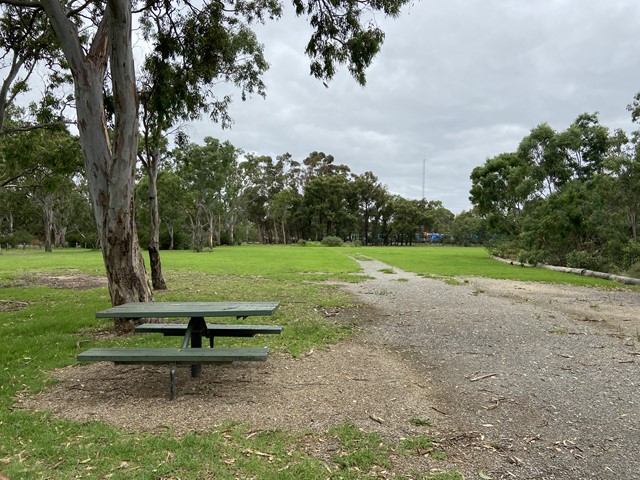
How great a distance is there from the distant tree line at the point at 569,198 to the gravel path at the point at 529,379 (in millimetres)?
10950

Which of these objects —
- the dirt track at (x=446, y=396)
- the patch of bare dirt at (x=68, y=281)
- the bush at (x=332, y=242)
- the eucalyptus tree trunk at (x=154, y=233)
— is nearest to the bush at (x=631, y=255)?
the dirt track at (x=446, y=396)

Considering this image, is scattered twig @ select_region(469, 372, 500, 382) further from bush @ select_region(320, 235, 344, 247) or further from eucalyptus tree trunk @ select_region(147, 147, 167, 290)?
bush @ select_region(320, 235, 344, 247)

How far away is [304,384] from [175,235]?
Answer: 53867 mm

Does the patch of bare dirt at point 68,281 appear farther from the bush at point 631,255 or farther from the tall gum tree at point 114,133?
the bush at point 631,255

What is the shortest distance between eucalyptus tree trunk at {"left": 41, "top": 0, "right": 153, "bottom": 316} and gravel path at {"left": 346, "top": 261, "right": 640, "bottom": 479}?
412cm

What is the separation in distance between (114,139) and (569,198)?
2215cm

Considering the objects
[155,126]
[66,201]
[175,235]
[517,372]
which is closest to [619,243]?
[517,372]

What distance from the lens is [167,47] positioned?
9.80m

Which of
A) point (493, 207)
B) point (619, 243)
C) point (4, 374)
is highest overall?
point (493, 207)

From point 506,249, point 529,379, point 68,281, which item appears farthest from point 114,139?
point 506,249

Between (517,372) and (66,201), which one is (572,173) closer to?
(517,372)

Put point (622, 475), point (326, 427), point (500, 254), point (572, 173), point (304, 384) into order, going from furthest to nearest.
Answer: point (500, 254) → point (572, 173) → point (304, 384) → point (326, 427) → point (622, 475)

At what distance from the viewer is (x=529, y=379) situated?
188 inches

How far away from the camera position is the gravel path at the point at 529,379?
3115 mm
